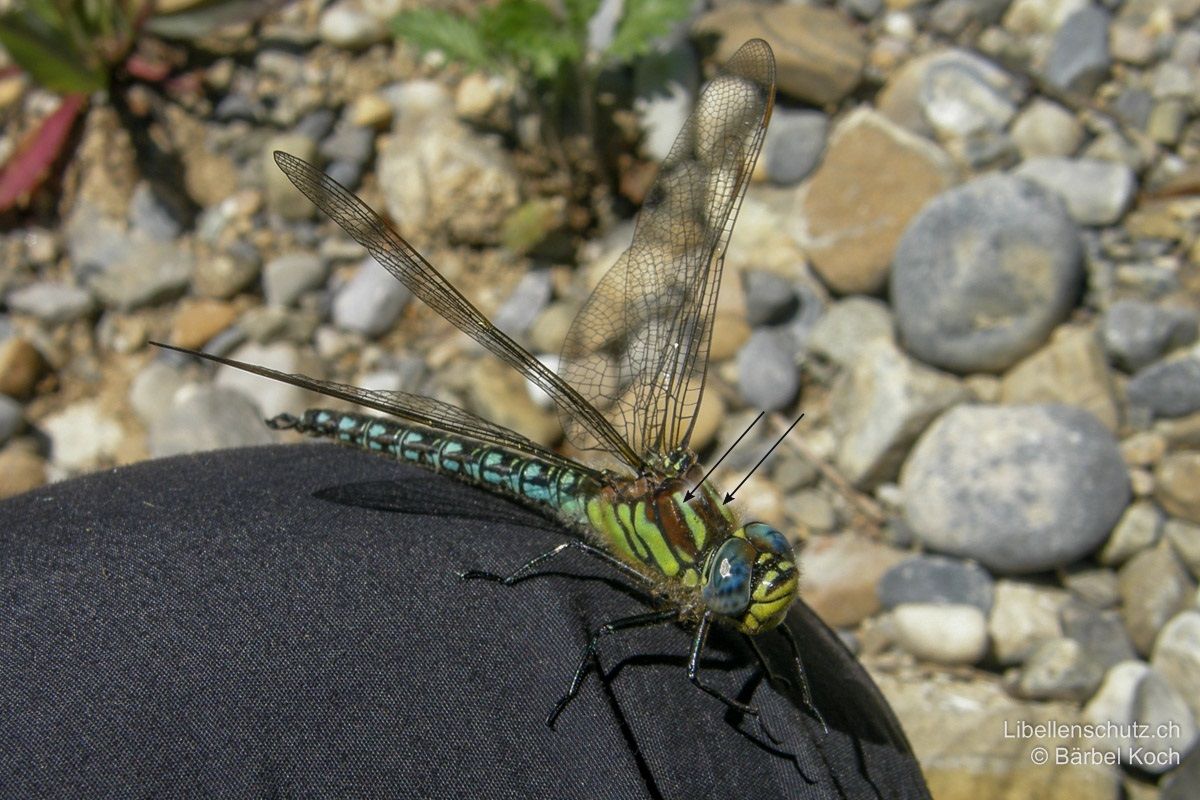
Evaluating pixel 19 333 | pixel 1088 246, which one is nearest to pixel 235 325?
pixel 19 333

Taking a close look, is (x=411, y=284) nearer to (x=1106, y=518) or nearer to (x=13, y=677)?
(x=13, y=677)

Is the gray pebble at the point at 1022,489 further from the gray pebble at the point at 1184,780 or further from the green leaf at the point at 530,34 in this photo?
the green leaf at the point at 530,34

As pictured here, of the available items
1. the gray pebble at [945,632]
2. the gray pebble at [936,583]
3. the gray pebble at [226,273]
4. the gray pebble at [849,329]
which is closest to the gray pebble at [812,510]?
the gray pebble at [936,583]

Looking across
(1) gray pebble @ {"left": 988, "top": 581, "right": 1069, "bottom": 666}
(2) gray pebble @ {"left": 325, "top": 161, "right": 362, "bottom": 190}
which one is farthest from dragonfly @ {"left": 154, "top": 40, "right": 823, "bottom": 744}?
(2) gray pebble @ {"left": 325, "top": 161, "right": 362, "bottom": 190}

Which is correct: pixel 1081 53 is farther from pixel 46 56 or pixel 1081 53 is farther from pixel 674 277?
pixel 46 56

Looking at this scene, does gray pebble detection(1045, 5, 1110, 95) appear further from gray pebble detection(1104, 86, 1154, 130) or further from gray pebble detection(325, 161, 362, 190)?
gray pebble detection(325, 161, 362, 190)
